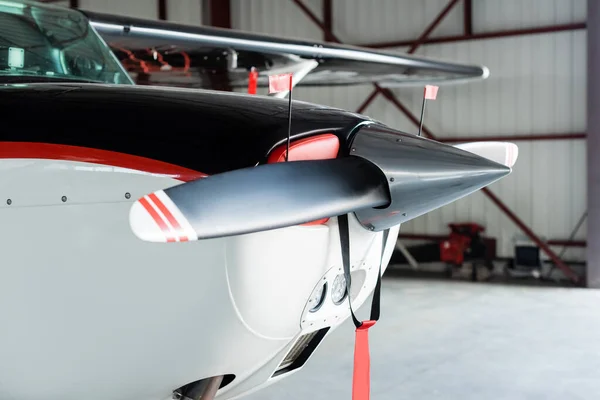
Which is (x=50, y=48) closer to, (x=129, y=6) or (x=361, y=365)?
(x=361, y=365)

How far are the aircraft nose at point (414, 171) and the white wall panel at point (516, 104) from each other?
8986 millimetres

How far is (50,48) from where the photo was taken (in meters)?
3.34

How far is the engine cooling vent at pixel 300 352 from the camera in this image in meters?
2.57

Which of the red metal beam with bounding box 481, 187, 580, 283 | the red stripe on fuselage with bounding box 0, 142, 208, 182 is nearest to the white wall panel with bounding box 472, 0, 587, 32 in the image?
the red metal beam with bounding box 481, 187, 580, 283

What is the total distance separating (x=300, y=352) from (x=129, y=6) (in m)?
13.5

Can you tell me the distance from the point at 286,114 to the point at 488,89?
9489mm

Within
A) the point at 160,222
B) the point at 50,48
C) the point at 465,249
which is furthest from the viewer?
the point at 465,249

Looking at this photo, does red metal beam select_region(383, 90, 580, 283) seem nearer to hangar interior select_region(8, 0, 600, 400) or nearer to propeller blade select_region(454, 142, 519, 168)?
hangar interior select_region(8, 0, 600, 400)

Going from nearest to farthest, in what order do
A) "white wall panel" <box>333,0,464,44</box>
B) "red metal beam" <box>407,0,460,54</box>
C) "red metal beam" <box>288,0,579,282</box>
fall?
"red metal beam" <box>288,0,579,282</box>
"red metal beam" <box>407,0,460,54</box>
"white wall panel" <box>333,0,464,44</box>

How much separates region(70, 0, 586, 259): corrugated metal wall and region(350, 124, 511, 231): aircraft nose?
8.99 metres

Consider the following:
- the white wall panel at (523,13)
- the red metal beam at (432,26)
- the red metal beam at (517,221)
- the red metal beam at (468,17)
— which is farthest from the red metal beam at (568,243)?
the red metal beam at (432,26)

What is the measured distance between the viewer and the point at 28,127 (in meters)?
2.16

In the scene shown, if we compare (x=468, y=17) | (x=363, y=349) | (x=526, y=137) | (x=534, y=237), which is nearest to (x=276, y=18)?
(x=468, y=17)

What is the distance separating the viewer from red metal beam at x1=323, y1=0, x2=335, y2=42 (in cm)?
1220
